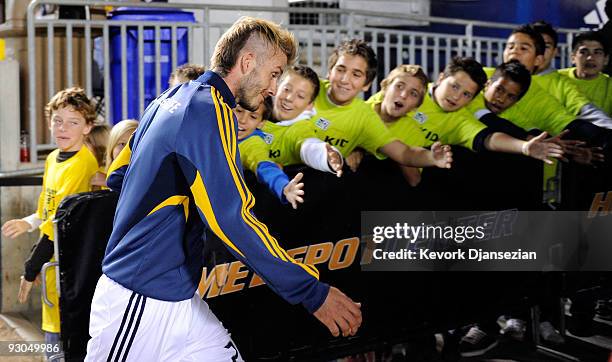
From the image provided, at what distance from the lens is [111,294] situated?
3039mm

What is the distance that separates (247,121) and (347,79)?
698 millimetres

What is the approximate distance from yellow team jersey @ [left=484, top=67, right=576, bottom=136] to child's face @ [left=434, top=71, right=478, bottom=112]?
43 centimetres

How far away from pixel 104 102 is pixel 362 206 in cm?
335

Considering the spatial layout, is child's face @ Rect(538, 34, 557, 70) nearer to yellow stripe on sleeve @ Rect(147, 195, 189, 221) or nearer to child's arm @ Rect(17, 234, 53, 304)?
child's arm @ Rect(17, 234, 53, 304)

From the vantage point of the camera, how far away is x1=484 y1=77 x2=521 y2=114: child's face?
18.2 feet

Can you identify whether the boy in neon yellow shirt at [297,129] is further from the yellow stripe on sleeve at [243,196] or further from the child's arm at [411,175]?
the yellow stripe on sleeve at [243,196]

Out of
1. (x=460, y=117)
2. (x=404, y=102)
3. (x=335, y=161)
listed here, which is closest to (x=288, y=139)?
(x=335, y=161)

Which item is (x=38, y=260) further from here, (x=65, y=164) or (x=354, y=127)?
(x=354, y=127)

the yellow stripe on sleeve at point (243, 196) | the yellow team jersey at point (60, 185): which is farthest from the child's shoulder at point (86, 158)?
the yellow stripe on sleeve at point (243, 196)

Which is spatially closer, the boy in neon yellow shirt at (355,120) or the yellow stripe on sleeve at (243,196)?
the yellow stripe on sleeve at (243,196)

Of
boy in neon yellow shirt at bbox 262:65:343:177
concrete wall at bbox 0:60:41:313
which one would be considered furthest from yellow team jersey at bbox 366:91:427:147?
concrete wall at bbox 0:60:41:313

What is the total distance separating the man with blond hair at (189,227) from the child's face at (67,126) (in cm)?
179

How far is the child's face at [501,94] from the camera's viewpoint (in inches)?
219

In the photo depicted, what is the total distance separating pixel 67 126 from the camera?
4797mm
